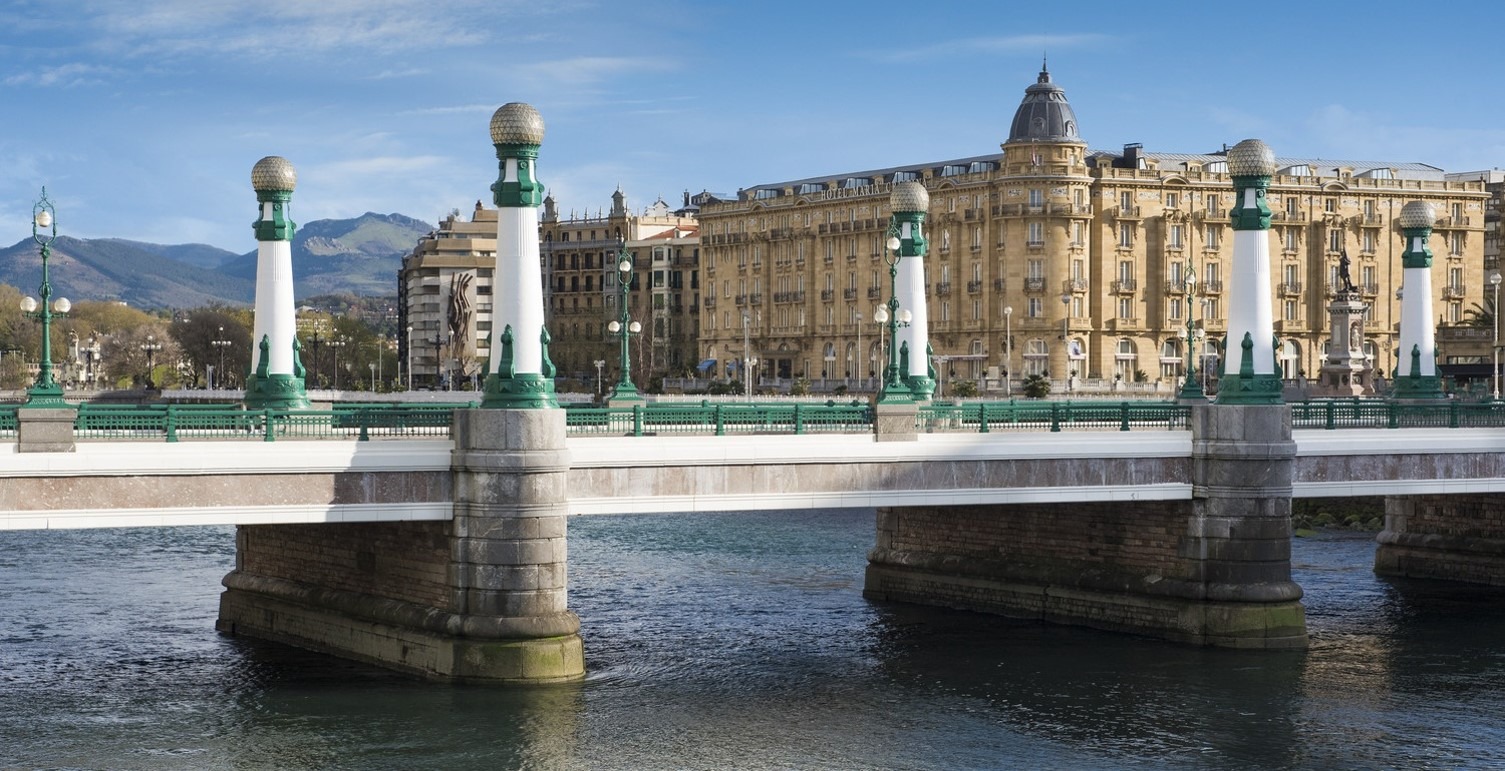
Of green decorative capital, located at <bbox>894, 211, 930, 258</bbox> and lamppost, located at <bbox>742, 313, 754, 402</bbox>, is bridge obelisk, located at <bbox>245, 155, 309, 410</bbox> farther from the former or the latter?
lamppost, located at <bbox>742, 313, 754, 402</bbox>

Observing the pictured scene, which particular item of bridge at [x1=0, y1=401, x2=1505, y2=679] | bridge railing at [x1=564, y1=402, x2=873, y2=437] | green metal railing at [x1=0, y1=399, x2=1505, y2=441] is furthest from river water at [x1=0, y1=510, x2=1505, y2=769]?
bridge railing at [x1=564, y1=402, x2=873, y2=437]

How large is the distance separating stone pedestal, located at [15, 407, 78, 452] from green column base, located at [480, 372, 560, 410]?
24.1 ft

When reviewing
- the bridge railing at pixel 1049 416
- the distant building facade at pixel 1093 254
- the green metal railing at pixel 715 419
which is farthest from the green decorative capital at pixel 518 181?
the distant building facade at pixel 1093 254

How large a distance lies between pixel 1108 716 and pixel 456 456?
42.7 feet

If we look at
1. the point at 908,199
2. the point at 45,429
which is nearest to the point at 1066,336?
the point at 908,199

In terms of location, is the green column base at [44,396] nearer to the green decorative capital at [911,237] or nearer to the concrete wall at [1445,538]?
the green decorative capital at [911,237]

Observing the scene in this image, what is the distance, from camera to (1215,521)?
150 ft

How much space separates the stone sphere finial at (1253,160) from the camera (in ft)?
153

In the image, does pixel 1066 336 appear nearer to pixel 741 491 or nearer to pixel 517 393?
pixel 741 491

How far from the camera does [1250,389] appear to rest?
150 ft

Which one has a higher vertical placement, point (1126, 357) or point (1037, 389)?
point (1126, 357)

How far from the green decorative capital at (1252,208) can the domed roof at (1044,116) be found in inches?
4069

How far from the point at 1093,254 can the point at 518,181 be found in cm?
11746

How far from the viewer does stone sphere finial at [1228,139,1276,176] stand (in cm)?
4653
